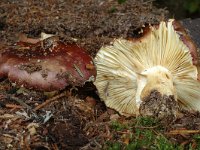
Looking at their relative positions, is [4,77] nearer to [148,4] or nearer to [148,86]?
[148,86]

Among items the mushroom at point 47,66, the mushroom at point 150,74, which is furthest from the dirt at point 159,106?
the mushroom at point 47,66

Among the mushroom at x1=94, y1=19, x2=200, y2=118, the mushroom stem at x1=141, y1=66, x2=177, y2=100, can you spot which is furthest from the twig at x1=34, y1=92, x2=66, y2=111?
the mushroom stem at x1=141, y1=66, x2=177, y2=100

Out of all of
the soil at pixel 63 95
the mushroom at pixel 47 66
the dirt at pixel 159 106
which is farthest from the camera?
the mushroom at pixel 47 66

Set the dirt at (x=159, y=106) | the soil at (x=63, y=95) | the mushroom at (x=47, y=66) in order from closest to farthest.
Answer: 1. the soil at (x=63, y=95)
2. the dirt at (x=159, y=106)
3. the mushroom at (x=47, y=66)

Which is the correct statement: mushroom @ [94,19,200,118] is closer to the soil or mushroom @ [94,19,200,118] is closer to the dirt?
the dirt

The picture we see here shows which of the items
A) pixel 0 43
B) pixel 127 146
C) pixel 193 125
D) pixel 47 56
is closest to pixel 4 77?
pixel 47 56

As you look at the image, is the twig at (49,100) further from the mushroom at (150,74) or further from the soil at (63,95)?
the mushroom at (150,74)

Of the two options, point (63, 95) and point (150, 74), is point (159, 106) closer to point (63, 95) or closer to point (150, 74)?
point (150, 74)
